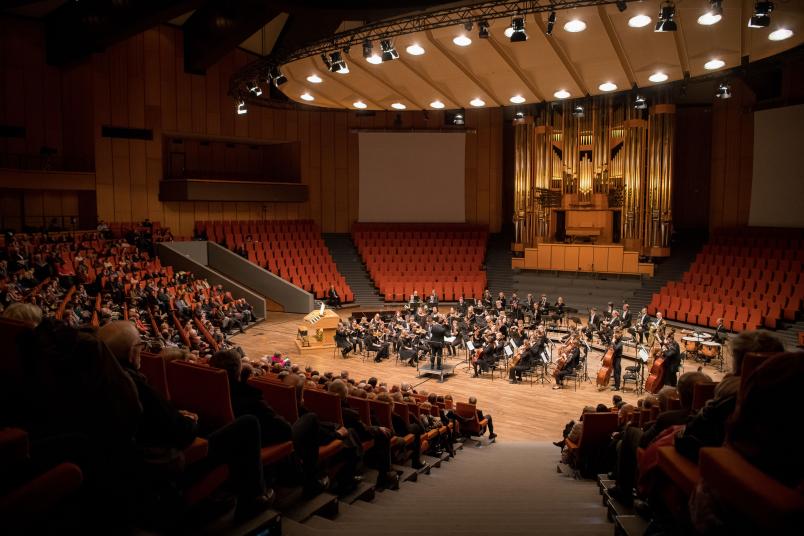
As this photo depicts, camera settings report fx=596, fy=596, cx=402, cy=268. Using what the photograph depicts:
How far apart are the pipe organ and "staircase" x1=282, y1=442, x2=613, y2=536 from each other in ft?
43.2

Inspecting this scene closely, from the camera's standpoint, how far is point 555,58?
13.2m

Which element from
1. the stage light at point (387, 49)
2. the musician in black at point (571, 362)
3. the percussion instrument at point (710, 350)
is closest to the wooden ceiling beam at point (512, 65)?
the stage light at point (387, 49)

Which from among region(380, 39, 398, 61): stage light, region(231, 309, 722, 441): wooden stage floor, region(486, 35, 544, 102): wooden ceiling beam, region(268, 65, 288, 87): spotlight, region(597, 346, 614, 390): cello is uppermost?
region(486, 35, 544, 102): wooden ceiling beam

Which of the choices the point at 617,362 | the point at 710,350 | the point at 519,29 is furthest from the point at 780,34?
the point at 617,362

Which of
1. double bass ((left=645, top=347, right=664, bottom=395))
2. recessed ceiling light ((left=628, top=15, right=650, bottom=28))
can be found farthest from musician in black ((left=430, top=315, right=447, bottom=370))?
recessed ceiling light ((left=628, top=15, right=650, bottom=28))

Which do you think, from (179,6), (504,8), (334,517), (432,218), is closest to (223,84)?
(179,6)

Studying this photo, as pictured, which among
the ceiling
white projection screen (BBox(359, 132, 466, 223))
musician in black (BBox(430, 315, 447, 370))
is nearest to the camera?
the ceiling

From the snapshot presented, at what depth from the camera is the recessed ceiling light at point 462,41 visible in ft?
39.1

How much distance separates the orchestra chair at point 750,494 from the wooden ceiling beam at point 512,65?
1160 cm

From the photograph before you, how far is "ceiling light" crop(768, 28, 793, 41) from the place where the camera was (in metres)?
10.8

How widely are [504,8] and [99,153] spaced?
1302cm

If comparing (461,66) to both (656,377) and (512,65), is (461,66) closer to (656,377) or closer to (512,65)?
(512,65)

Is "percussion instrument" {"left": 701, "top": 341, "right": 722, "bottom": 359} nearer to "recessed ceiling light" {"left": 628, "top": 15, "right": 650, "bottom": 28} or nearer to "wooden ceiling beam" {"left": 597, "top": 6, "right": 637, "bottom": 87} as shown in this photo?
"recessed ceiling light" {"left": 628, "top": 15, "right": 650, "bottom": 28}

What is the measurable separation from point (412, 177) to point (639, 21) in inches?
483
